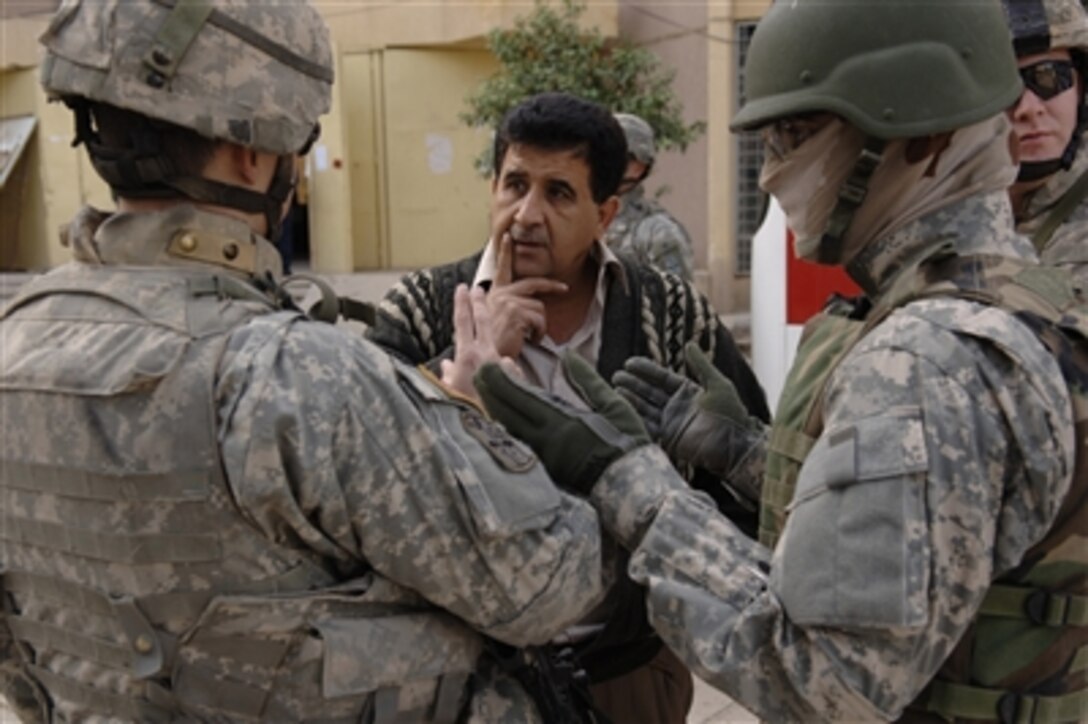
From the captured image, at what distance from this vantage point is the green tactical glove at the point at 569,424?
1.65m

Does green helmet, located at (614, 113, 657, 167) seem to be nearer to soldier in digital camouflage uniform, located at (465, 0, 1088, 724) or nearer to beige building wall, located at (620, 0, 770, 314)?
soldier in digital camouflage uniform, located at (465, 0, 1088, 724)

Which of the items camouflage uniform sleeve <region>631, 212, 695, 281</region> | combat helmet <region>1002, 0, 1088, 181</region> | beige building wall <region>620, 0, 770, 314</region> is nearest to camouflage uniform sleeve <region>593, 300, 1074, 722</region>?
combat helmet <region>1002, 0, 1088, 181</region>

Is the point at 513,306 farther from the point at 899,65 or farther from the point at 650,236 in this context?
the point at 650,236

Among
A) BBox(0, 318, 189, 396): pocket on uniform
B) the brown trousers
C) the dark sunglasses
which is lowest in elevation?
the brown trousers

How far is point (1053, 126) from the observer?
2631mm

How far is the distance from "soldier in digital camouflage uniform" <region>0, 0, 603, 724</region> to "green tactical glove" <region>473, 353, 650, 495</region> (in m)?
0.09

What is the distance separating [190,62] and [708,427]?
3.49 ft

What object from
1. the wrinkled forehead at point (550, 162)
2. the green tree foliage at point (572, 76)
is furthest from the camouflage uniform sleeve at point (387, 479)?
the green tree foliage at point (572, 76)

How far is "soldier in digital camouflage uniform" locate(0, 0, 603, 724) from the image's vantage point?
1403 millimetres

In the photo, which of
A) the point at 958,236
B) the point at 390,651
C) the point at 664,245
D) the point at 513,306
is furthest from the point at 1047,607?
the point at 664,245

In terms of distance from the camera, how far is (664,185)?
35.9 feet

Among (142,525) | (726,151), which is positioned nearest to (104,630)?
(142,525)

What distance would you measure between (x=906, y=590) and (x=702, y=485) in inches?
42.3

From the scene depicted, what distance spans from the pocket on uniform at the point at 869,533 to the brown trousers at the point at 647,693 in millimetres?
967
